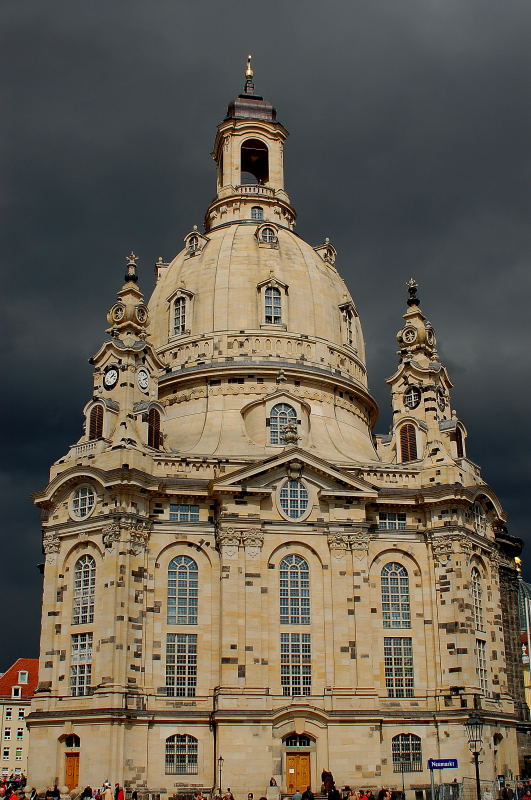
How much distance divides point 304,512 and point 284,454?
3680 millimetres

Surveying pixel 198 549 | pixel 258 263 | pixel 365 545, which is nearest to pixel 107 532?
pixel 198 549

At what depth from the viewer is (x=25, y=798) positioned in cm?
4988

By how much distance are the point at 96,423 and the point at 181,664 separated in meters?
15.8

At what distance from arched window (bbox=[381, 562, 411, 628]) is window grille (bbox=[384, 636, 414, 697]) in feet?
3.23

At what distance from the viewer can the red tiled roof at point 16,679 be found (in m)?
98.1

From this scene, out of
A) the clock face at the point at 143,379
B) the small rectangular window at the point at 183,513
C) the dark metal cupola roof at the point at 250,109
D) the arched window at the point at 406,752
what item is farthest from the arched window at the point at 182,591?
the dark metal cupola roof at the point at 250,109

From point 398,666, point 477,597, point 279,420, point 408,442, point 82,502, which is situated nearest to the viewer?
point 398,666

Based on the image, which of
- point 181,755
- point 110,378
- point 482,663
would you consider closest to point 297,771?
point 181,755

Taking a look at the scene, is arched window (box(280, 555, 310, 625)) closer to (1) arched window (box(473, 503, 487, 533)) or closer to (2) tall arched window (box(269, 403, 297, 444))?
(2) tall arched window (box(269, 403, 297, 444))

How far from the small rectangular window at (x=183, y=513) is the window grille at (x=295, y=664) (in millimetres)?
8585

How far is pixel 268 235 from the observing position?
72.8 meters

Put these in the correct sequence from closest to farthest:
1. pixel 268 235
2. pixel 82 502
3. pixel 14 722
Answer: pixel 82 502 < pixel 268 235 < pixel 14 722

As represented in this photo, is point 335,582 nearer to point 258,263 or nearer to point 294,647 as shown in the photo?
point 294,647

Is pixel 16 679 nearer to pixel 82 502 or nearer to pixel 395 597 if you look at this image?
pixel 82 502
